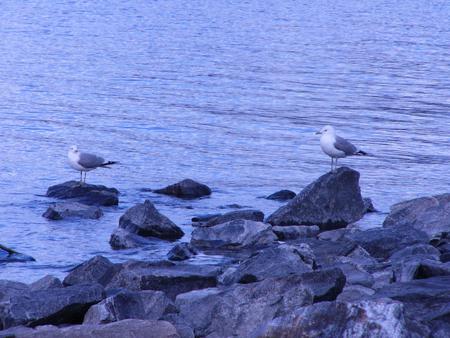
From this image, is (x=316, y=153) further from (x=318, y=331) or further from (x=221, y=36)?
(x=221, y=36)

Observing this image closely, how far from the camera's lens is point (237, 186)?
20656mm

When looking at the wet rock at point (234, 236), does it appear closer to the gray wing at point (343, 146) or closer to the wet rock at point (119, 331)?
the gray wing at point (343, 146)

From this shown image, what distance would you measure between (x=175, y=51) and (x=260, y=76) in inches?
318

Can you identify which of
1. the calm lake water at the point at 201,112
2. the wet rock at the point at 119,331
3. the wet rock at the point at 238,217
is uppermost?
the wet rock at the point at 119,331

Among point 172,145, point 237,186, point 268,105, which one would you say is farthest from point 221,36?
point 237,186

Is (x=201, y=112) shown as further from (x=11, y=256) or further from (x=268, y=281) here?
(x=268, y=281)

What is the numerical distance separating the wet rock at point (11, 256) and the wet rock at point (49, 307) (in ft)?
13.6

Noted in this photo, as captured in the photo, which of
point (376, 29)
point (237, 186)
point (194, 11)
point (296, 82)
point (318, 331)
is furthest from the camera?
point (194, 11)

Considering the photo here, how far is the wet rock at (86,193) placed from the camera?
1845 cm

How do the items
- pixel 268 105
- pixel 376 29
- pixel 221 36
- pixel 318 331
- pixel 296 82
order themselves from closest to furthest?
1. pixel 318 331
2. pixel 268 105
3. pixel 296 82
4. pixel 221 36
5. pixel 376 29

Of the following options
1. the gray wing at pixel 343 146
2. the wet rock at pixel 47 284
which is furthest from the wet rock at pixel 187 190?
the wet rock at pixel 47 284

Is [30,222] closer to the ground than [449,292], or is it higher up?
closer to the ground

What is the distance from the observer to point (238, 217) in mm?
16578

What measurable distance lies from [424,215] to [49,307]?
682 centimetres
